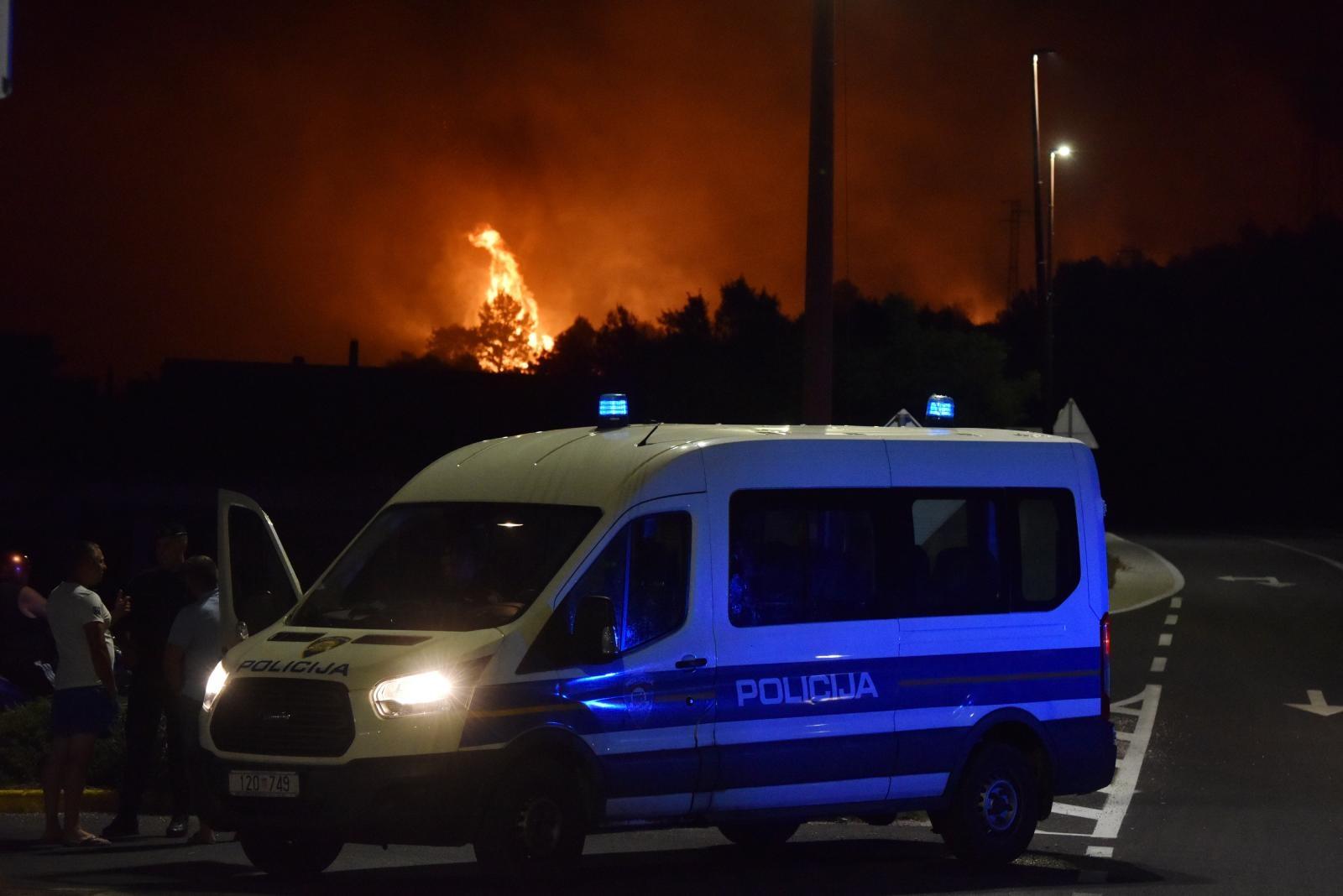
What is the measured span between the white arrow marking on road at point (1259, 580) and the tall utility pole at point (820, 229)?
22.7 metres

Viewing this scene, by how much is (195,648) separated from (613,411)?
114 inches

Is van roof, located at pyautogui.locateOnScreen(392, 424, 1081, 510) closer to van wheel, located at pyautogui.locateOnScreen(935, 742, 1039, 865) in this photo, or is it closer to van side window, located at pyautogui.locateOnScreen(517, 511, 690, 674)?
van side window, located at pyautogui.locateOnScreen(517, 511, 690, 674)

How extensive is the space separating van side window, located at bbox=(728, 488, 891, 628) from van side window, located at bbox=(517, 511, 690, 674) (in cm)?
34

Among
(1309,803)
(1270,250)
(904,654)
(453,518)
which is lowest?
(1309,803)

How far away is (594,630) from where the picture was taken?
9.48 meters

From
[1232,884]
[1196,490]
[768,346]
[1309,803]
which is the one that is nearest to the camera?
[1232,884]

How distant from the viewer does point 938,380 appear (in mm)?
65000

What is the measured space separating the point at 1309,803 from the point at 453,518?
24.5 feet

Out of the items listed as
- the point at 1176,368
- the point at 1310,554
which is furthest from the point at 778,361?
the point at 1310,554

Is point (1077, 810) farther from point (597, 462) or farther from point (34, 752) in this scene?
point (34, 752)

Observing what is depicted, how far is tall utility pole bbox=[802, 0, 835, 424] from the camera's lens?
14.8m

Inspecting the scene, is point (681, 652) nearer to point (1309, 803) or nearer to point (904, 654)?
point (904, 654)

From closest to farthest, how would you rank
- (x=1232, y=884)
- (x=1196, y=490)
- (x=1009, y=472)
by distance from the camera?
(x=1232, y=884) → (x=1009, y=472) → (x=1196, y=490)

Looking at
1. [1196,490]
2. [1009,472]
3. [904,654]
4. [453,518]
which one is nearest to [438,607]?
[453,518]
